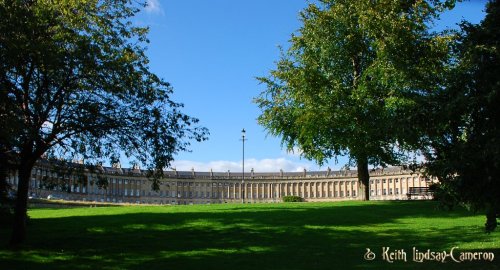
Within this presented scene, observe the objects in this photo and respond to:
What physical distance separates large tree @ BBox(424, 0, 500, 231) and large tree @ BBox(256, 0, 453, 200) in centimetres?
2139

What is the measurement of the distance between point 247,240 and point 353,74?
25.7 m

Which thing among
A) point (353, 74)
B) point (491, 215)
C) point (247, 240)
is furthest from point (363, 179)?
point (491, 215)

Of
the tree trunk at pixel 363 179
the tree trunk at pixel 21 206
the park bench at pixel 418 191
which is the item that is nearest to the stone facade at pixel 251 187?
the park bench at pixel 418 191

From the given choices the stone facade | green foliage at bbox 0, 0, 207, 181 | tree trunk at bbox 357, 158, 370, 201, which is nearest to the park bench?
tree trunk at bbox 357, 158, 370, 201

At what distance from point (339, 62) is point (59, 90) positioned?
87.6ft

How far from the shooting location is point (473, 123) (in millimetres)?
11930

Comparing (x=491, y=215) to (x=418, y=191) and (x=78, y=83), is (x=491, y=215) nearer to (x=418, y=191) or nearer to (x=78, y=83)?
(x=78, y=83)

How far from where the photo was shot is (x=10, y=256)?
58.4 feet

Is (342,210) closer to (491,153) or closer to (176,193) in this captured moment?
(491,153)

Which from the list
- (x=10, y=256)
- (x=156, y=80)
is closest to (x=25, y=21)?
(x=156, y=80)

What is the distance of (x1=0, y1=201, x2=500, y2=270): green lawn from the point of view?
16.1 m

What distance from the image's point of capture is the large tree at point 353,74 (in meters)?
35.7

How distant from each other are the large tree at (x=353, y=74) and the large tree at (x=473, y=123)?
21393mm

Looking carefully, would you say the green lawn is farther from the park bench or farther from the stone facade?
the stone facade
